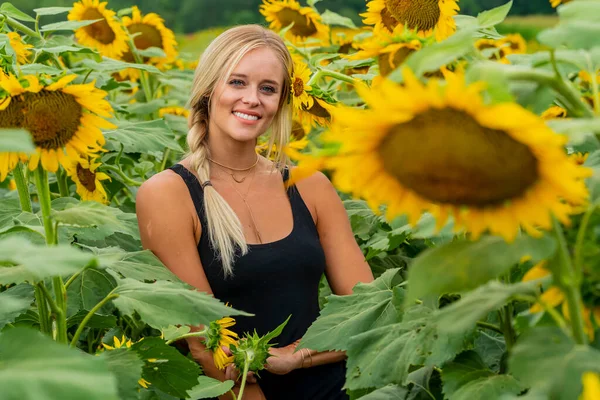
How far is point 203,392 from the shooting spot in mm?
1755

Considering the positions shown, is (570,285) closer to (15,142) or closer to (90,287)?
(15,142)

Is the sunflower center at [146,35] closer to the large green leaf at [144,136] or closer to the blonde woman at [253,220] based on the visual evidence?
the blonde woman at [253,220]

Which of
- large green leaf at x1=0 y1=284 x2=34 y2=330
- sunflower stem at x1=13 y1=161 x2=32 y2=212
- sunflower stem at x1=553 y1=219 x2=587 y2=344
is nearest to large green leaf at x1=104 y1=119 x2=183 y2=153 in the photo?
sunflower stem at x1=13 y1=161 x2=32 y2=212

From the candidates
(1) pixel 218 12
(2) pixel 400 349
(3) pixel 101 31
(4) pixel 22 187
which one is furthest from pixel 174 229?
(1) pixel 218 12

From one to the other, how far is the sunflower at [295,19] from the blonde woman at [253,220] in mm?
Result: 1027

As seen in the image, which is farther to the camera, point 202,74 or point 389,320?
point 202,74

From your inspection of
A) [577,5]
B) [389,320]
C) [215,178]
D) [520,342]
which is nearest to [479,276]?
[520,342]

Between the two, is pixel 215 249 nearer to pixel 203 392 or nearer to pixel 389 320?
pixel 203 392

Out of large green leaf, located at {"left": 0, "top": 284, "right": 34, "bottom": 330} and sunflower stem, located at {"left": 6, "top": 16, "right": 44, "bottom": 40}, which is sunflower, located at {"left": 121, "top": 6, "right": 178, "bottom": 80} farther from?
large green leaf, located at {"left": 0, "top": 284, "right": 34, "bottom": 330}

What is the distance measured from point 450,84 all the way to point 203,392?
3.49 ft

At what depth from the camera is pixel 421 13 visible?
200cm

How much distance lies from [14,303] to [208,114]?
1.36 metres

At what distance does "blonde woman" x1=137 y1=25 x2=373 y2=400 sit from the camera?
228cm

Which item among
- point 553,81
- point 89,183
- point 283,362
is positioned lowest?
point 283,362
